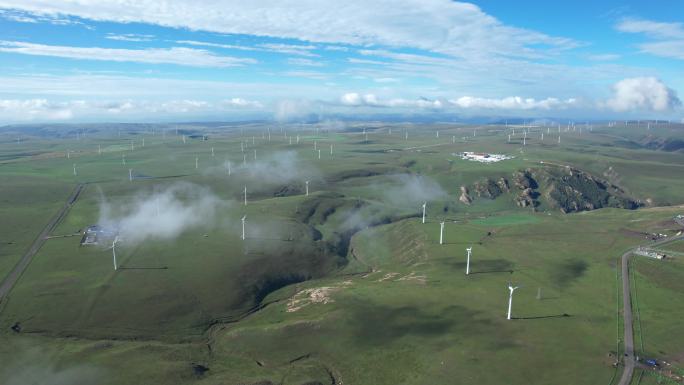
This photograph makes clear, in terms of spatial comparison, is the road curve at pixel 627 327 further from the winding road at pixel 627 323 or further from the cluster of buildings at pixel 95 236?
the cluster of buildings at pixel 95 236

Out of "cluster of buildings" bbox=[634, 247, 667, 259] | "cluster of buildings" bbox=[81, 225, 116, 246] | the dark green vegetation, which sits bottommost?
the dark green vegetation

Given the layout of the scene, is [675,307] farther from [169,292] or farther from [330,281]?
[169,292]

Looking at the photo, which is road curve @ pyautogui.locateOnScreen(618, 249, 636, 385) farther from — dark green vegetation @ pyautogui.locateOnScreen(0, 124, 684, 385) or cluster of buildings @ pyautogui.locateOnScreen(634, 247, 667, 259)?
cluster of buildings @ pyautogui.locateOnScreen(634, 247, 667, 259)

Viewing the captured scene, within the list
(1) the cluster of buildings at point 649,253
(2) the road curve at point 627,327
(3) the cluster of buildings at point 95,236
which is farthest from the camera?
(3) the cluster of buildings at point 95,236

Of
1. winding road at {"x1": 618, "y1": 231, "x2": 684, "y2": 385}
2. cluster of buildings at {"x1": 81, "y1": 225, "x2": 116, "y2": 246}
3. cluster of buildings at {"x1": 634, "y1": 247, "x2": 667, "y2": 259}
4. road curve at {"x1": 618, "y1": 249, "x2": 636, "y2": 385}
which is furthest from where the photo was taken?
cluster of buildings at {"x1": 81, "y1": 225, "x2": 116, "y2": 246}

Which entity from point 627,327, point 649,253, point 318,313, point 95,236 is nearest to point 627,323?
point 627,327

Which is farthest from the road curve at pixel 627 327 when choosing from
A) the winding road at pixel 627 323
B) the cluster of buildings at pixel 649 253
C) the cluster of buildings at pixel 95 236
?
the cluster of buildings at pixel 95 236

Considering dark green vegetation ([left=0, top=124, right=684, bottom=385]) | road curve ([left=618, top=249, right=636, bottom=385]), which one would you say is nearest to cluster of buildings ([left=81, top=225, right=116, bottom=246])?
dark green vegetation ([left=0, top=124, right=684, bottom=385])

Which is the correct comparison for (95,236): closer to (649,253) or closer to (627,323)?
(627,323)
